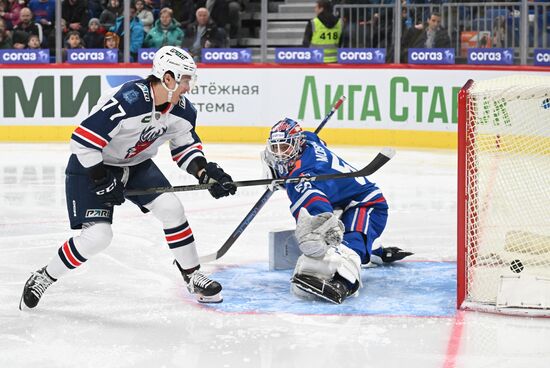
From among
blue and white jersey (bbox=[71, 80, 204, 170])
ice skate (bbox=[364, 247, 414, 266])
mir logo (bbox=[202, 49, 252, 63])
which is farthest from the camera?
mir logo (bbox=[202, 49, 252, 63])

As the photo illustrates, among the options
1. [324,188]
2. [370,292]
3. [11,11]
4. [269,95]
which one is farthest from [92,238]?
[11,11]

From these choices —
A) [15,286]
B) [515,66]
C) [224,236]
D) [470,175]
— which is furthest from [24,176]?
[470,175]

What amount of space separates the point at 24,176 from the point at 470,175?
505 centimetres

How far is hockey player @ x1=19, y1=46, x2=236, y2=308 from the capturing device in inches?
159

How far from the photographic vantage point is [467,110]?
13.9 feet

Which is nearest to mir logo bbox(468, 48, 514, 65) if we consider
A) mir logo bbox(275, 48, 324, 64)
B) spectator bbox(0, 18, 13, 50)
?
mir logo bbox(275, 48, 324, 64)

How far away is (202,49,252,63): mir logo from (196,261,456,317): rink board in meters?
5.88

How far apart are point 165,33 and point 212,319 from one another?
24.0 ft

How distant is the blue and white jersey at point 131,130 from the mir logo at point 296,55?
6428 millimetres

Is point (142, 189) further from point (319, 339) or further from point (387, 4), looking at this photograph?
point (387, 4)

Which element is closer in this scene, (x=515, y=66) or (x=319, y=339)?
(x=319, y=339)

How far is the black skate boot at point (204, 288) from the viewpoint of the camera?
4.34 meters

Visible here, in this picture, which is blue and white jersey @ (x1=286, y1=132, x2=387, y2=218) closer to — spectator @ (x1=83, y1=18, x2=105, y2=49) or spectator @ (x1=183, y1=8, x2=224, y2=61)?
spectator @ (x1=183, y1=8, x2=224, y2=61)

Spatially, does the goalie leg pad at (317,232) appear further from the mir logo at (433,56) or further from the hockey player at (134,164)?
the mir logo at (433,56)
